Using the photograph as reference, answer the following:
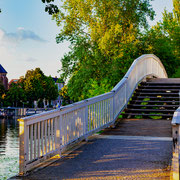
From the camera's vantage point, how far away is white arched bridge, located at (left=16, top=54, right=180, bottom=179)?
538cm

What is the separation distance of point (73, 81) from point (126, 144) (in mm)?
21855

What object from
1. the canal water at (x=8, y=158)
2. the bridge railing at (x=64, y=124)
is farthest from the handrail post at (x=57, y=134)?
the canal water at (x=8, y=158)

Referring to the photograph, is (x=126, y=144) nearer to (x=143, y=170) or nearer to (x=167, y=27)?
(x=143, y=170)

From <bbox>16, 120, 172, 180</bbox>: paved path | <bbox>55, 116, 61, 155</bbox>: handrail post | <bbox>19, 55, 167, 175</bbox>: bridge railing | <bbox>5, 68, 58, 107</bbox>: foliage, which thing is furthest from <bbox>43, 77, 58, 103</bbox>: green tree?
<bbox>55, 116, 61, 155</bbox>: handrail post

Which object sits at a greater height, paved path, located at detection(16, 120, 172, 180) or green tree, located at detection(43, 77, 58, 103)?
green tree, located at detection(43, 77, 58, 103)

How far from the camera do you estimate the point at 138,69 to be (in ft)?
51.9

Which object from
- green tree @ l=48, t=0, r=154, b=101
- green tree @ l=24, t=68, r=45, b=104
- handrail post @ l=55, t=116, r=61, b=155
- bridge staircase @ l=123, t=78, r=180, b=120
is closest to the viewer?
handrail post @ l=55, t=116, r=61, b=155

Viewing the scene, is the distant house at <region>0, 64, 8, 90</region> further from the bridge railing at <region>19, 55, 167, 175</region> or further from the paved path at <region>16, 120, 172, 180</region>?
the paved path at <region>16, 120, 172, 180</region>

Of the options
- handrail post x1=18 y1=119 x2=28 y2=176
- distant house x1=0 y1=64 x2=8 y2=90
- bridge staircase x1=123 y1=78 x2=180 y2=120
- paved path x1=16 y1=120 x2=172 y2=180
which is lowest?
paved path x1=16 y1=120 x2=172 y2=180

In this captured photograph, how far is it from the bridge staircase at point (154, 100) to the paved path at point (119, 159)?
123 inches

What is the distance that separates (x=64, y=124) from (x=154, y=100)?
8.39 m

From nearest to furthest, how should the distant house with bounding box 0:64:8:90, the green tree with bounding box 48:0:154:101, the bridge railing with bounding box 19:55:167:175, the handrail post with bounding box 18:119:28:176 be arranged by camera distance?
the handrail post with bounding box 18:119:28:176
the bridge railing with bounding box 19:55:167:175
the green tree with bounding box 48:0:154:101
the distant house with bounding box 0:64:8:90

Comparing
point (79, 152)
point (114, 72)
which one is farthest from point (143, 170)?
point (114, 72)

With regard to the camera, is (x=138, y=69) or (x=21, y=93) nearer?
(x=138, y=69)
